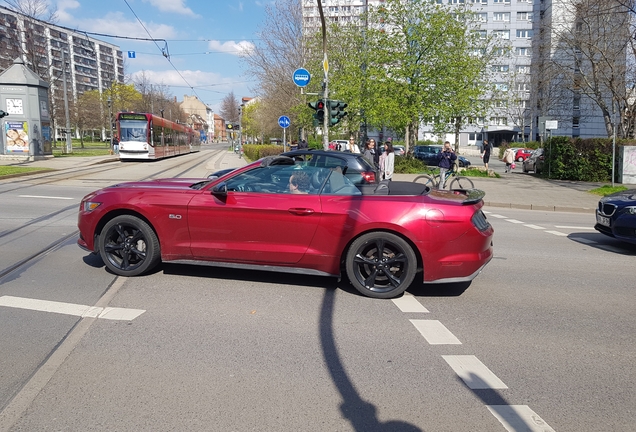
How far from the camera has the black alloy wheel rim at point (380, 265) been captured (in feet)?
17.9

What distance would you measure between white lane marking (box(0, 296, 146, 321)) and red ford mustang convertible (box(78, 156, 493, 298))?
105 cm

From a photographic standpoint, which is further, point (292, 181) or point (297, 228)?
point (292, 181)

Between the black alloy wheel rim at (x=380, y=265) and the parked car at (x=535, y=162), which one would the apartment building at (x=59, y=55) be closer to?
the parked car at (x=535, y=162)

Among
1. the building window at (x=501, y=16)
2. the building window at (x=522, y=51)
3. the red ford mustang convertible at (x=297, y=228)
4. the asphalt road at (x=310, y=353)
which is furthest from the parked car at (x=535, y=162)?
the building window at (x=501, y=16)

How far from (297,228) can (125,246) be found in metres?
2.17

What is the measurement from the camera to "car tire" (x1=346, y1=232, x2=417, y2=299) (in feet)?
17.8

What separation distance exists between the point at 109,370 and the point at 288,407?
1415mm

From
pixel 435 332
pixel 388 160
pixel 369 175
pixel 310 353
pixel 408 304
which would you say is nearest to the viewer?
pixel 310 353

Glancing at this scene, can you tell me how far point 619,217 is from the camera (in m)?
8.31

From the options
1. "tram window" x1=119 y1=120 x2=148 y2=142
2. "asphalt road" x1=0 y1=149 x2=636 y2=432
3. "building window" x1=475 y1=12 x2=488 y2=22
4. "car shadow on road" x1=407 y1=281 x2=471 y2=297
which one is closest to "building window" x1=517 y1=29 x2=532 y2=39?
"building window" x1=475 y1=12 x2=488 y2=22

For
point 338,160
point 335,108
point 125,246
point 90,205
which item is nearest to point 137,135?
point 335,108

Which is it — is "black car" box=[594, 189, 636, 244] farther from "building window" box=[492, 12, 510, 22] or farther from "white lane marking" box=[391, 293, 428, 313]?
"building window" box=[492, 12, 510, 22]

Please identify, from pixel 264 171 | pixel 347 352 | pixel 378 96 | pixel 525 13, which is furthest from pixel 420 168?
pixel 525 13

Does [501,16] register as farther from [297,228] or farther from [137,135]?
[297,228]
